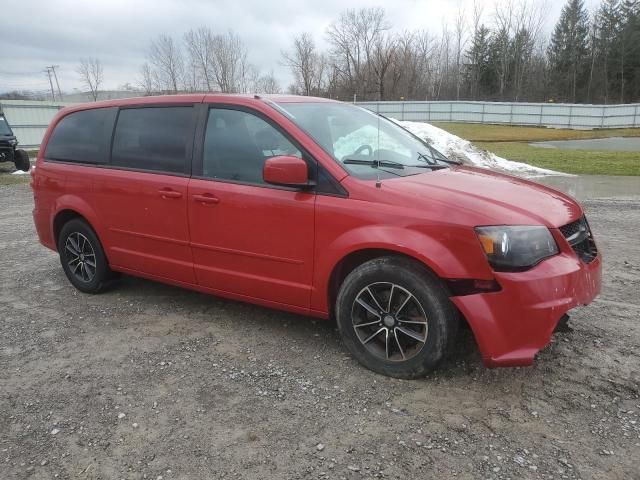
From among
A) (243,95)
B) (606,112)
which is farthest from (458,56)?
(243,95)

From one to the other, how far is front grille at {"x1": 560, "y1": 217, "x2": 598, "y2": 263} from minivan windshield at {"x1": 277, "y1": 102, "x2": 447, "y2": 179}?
41.9 inches

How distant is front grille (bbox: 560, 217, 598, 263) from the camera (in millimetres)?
3152

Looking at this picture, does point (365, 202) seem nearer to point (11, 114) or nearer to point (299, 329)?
point (299, 329)

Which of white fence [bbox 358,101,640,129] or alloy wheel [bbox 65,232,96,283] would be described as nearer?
alloy wheel [bbox 65,232,96,283]

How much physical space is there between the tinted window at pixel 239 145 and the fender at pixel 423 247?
761 millimetres

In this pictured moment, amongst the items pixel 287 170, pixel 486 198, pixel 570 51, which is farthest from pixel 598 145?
pixel 570 51

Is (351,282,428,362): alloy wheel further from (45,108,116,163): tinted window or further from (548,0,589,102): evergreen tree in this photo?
(548,0,589,102): evergreen tree

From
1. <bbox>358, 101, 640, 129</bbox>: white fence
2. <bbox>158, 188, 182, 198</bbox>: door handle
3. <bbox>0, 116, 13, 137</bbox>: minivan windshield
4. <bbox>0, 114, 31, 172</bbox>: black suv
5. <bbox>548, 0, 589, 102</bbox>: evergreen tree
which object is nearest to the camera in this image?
<bbox>158, 188, 182, 198</bbox>: door handle

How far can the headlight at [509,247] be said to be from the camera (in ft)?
9.33

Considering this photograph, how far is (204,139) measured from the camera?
396 cm

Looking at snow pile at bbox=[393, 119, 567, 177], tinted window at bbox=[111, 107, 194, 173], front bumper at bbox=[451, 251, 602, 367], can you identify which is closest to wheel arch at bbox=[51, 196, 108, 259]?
tinted window at bbox=[111, 107, 194, 173]

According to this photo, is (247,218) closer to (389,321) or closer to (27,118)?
(389,321)

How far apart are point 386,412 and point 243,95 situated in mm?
2533

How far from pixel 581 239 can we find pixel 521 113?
3999 cm
